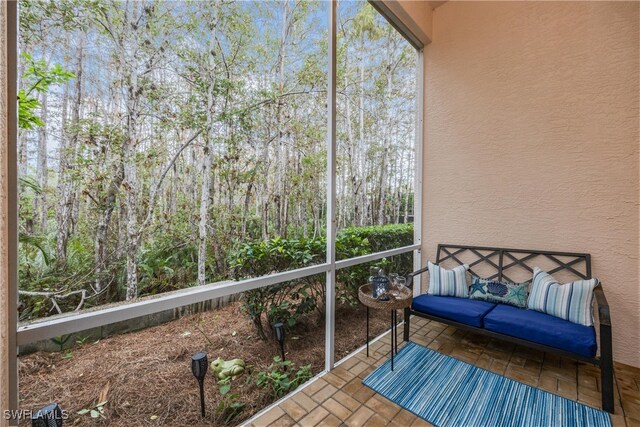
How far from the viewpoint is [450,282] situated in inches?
110

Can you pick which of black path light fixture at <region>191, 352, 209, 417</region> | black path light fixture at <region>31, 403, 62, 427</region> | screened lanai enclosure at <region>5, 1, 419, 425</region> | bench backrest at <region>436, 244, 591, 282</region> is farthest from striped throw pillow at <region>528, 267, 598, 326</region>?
black path light fixture at <region>31, 403, 62, 427</region>

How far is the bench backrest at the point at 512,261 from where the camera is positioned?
97.6 inches

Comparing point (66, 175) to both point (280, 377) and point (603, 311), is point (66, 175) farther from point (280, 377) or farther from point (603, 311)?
point (603, 311)

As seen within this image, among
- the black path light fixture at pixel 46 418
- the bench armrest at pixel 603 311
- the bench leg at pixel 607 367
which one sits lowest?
the bench leg at pixel 607 367

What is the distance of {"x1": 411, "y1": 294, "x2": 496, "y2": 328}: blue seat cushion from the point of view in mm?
2327

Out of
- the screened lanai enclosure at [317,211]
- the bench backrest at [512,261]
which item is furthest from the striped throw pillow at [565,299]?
the bench backrest at [512,261]

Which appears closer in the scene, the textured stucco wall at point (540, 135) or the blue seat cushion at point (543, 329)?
the blue seat cushion at point (543, 329)

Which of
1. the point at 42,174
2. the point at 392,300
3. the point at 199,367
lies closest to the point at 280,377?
the point at 199,367

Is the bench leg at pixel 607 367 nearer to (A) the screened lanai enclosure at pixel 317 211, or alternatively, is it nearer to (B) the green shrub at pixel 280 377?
(A) the screened lanai enclosure at pixel 317 211

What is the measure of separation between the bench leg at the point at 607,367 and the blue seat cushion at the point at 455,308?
2.37 feet

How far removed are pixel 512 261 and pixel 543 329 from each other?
924 mm

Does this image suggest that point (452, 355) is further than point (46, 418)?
Yes

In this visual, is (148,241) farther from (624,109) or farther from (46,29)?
(624,109)

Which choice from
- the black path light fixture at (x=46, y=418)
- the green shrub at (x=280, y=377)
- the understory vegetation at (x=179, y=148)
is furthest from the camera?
the green shrub at (x=280, y=377)
